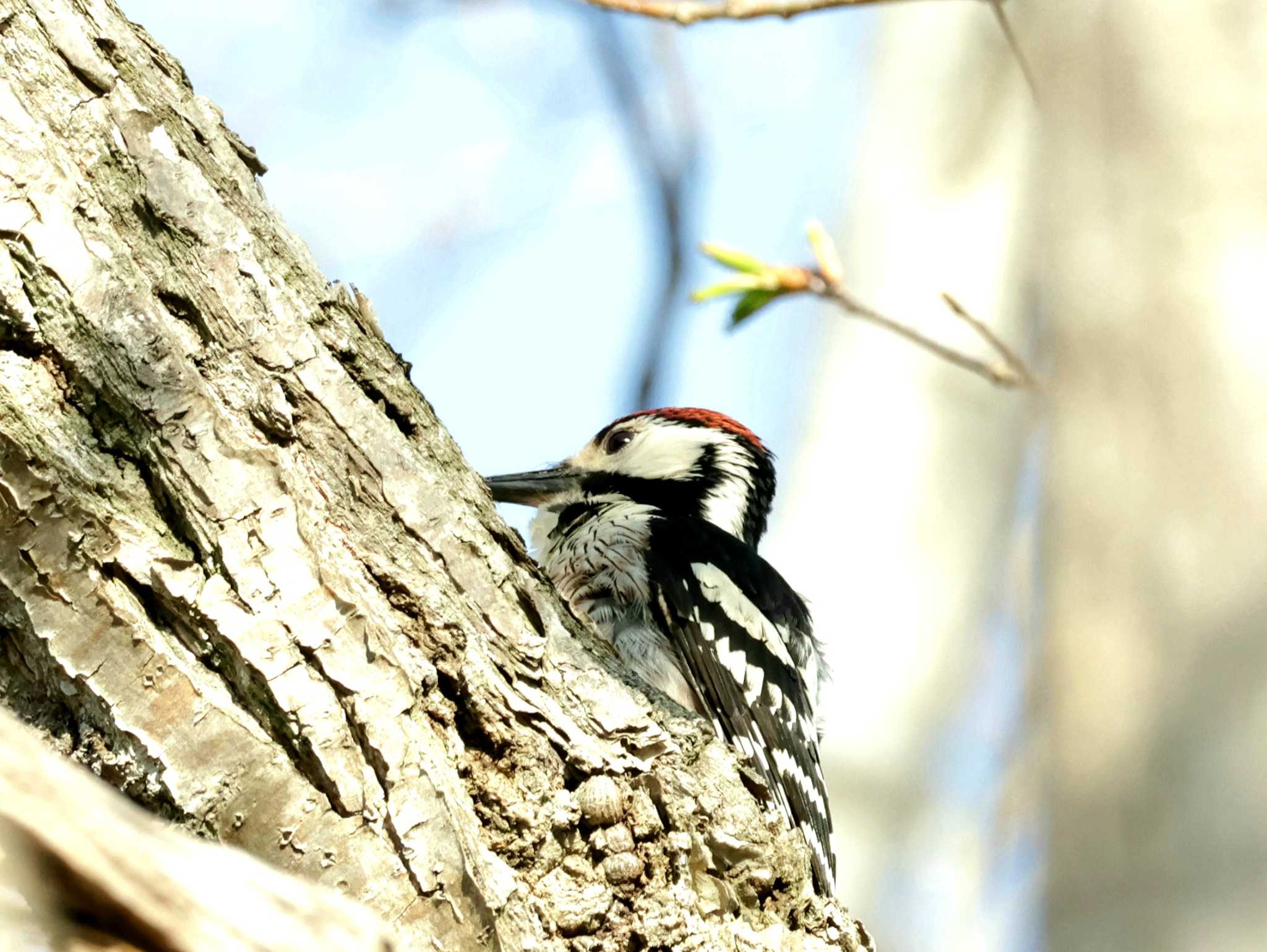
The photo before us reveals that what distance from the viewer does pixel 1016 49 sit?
7.30 feet

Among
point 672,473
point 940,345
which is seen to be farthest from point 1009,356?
point 672,473

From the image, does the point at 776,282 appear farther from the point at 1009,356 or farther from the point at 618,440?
the point at 618,440

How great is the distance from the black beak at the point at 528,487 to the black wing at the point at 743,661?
0.60m

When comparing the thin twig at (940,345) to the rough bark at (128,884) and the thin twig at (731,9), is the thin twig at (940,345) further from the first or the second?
the rough bark at (128,884)

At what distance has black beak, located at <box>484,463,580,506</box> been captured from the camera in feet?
14.5

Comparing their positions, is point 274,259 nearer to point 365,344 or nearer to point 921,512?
point 365,344

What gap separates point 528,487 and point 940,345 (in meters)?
1.91

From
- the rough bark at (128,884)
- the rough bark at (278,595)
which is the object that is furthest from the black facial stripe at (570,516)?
the rough bark at (128,884)

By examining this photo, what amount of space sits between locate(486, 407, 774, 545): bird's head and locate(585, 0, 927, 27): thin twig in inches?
77.5

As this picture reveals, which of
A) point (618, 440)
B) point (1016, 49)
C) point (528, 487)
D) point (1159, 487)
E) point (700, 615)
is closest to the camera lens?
point (1159, 487)

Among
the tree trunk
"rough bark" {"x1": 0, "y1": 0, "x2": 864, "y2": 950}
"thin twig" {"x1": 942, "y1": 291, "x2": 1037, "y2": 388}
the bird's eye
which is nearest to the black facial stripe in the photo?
the bird's eye

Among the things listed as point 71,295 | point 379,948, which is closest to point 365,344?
point 71,295

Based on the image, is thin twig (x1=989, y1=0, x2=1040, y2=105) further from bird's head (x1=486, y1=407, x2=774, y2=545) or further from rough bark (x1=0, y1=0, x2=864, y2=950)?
bird's head (x1=486, y1=407, x2=774, y2=545)

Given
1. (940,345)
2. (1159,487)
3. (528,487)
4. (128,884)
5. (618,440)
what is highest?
(618,440)
